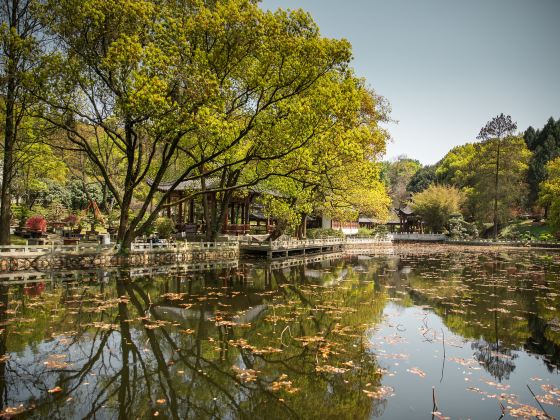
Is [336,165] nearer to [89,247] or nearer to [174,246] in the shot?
[174,246]

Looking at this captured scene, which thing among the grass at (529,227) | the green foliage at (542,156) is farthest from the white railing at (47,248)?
the green foliage at (542,156)

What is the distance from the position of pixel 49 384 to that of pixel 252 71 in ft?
53.7

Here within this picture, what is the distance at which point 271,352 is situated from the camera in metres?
8.34

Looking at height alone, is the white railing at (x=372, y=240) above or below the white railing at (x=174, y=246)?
below

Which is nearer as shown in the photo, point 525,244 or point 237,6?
point 237,6

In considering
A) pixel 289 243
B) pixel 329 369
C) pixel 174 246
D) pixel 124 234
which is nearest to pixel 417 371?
pixel 329 369

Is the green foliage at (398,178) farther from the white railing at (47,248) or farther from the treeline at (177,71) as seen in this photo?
the white railing at (47,248)

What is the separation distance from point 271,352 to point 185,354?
174cm

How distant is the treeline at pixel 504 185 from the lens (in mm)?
56125

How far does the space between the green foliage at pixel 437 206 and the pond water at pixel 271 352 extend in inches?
1929

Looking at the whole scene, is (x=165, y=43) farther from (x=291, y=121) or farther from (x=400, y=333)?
(x=400, y=333)

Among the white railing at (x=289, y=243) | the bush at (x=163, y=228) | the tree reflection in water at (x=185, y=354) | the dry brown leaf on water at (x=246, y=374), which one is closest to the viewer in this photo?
the tree reflection in water at (x=185, y=354)

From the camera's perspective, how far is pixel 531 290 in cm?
1723

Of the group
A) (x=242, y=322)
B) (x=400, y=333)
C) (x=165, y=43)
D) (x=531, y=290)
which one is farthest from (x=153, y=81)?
(x=531, y=290)
